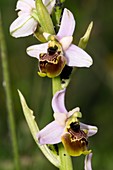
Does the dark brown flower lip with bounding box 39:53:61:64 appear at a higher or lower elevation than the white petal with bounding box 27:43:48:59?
lower

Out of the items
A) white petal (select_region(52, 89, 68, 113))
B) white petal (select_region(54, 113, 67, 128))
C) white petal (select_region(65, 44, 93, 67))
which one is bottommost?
white petal (select_region(54, 113, 67, 128))

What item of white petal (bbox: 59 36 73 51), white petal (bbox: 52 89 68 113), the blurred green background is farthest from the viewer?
the blurred green background

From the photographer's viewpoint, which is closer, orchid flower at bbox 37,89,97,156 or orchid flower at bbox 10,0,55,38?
orchid flower at bbox 37,89,97,156

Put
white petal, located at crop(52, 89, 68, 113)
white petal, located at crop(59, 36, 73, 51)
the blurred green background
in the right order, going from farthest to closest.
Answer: the blurred green background < white petal, located at crop(59, 36, 73, 51) < white petal, located at crop(52, 89, 68, 113)

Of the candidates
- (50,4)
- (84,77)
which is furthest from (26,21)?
(84,77)

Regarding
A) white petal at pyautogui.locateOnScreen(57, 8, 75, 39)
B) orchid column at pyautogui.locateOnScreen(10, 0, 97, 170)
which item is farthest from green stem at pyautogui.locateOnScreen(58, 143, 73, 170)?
white petal at pyautogui.locateOnScreen(57, 8, 75, 39)

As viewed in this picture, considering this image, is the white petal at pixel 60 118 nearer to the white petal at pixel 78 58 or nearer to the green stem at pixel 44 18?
the white petal at pixel 78 58

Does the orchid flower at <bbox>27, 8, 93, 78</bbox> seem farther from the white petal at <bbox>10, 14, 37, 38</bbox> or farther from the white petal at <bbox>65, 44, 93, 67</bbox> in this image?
the white petal at <bbox>10, 14, 37, 38</bbox>
